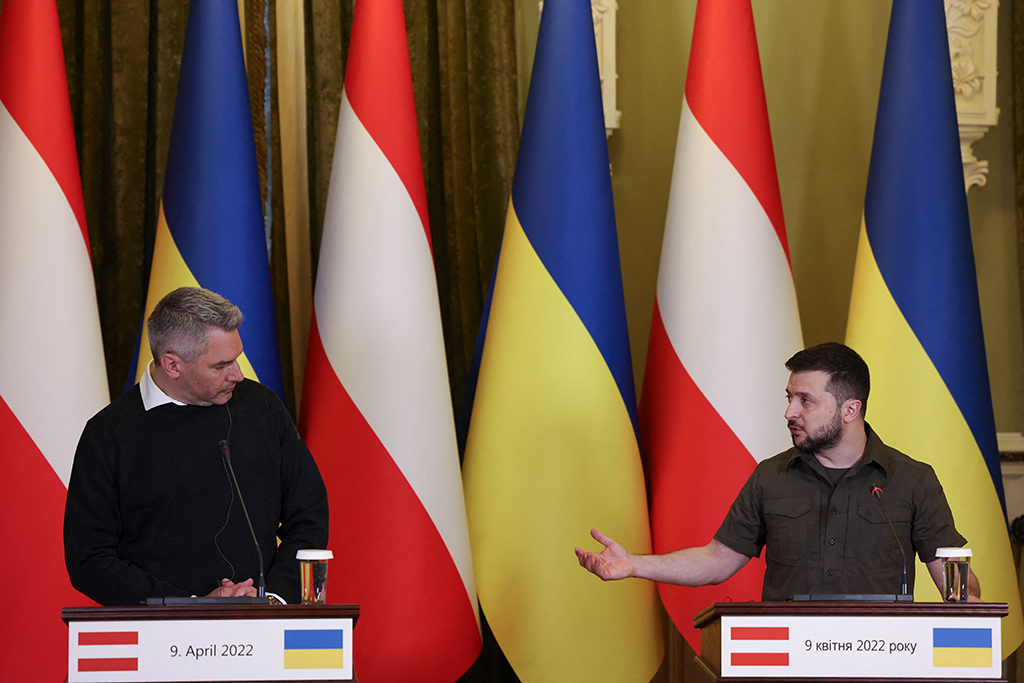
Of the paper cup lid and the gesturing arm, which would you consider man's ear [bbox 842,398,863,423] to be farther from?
the paper cup lid

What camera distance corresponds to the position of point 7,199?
2.81 meters

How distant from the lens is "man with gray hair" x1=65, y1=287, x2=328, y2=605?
2129mm

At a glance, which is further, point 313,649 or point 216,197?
point 216,197

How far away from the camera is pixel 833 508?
2.34m

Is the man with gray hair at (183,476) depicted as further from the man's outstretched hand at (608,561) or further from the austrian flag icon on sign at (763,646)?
the austrian flag icon on sign at (763,646)

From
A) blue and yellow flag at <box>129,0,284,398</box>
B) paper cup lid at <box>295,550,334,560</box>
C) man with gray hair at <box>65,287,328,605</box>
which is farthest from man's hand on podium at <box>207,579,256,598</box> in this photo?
blue and yellow flag at <box>129,0,284,398</box>

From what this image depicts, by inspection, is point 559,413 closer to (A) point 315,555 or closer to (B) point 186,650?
(A) point 315,555

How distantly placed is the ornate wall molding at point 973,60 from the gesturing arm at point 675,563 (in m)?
1.86

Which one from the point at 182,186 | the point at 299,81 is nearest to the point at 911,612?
the point at 182,186

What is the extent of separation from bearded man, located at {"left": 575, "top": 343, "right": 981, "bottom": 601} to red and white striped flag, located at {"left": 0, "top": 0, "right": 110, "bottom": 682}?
4.44ft

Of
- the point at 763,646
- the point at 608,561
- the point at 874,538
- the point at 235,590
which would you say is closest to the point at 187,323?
the point at 235,590

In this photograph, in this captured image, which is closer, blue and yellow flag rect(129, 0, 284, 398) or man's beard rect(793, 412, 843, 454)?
man's beard rect(793, 412, 843, 454)

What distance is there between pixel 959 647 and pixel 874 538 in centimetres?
49

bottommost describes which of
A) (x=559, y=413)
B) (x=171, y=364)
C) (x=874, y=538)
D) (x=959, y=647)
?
(x=959, y=647)
